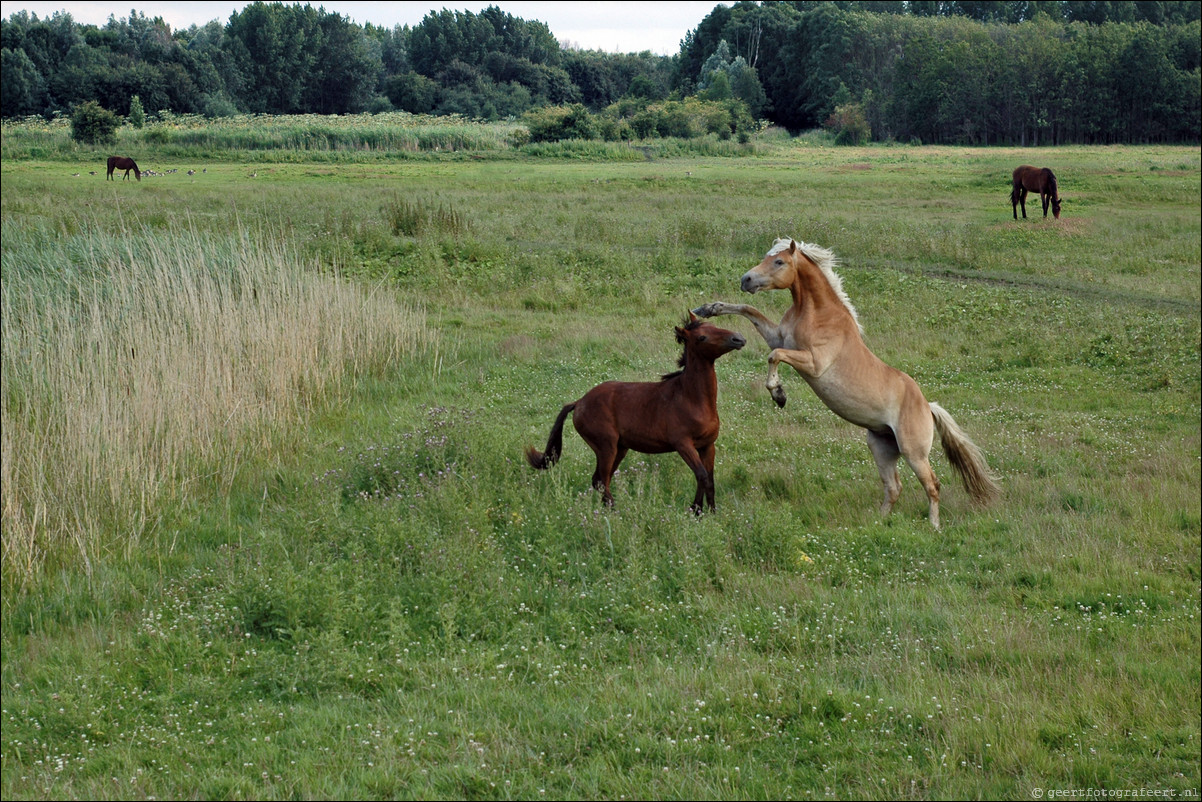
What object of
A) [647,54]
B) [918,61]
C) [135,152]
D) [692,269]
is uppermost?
[647,54]

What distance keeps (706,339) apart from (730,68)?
8510 centimetres

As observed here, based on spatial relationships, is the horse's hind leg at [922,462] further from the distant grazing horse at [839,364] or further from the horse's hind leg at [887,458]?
the horse's hind leg at [887,458]

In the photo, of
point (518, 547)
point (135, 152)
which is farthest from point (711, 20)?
point (518, 547)

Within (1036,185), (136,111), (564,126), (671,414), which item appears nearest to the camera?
(671,414)

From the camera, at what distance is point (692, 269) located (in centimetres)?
A: 1803

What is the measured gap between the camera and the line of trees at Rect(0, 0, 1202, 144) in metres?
36.4

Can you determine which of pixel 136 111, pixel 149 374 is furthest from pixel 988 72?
pixel 149 374

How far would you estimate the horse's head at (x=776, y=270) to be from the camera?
6793 millimetres

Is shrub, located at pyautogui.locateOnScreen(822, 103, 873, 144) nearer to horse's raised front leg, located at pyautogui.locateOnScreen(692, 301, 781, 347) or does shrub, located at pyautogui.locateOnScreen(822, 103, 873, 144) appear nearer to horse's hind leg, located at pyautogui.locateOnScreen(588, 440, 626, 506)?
horse's raised front leg, located at pyautogui.locateOnScreen(692, 301, 781, 347)

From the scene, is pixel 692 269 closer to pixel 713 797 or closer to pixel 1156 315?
pixel 1156 315

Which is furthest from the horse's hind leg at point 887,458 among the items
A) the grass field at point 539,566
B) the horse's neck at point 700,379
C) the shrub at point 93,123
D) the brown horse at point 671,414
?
the shrub at point 93,123

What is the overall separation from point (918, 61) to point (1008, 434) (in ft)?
225

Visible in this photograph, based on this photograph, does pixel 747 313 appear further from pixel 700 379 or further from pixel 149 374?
pixel 149 374

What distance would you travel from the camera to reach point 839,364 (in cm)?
701
